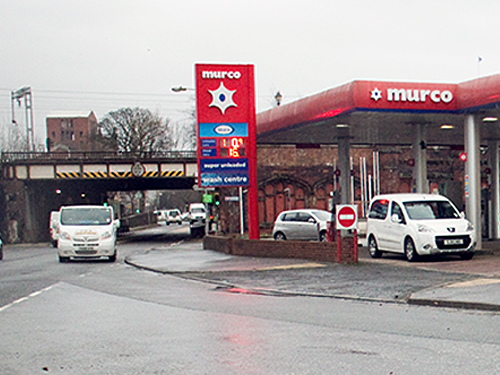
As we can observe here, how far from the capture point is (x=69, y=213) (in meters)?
25.5

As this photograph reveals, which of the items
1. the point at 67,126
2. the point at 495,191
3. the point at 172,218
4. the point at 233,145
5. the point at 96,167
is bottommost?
the point at 172,218

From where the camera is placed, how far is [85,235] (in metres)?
24.5

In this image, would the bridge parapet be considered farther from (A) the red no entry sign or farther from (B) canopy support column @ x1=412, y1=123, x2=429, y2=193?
(A) the red no entry sign

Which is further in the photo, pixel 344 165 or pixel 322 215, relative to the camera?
pixel 322 215

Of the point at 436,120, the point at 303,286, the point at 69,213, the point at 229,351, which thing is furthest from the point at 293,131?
the point at 229,351

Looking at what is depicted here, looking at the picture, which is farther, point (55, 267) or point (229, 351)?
point (55, 267)

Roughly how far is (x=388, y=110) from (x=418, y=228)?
3.84 m

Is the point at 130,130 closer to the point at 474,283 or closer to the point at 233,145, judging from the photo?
the point at 233,145

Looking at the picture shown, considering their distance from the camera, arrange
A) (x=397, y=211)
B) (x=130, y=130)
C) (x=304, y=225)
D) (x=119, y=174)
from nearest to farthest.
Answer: (x=397, y=211)
(x=304, y=225)
(x=119, y=174)
(x=130, y=130)

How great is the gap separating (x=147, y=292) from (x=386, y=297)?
15.7ft

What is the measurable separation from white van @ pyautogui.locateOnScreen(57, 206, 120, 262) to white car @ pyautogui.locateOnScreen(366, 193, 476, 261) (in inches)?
356

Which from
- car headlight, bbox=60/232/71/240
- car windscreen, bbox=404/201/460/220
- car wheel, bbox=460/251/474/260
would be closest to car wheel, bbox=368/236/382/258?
car windscreen, bbox=404/201/460/220

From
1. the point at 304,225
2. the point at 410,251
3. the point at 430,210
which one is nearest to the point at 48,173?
the point at 304,225

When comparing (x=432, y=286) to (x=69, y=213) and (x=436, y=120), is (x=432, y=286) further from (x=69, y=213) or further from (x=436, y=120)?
(x=69, y=213)
